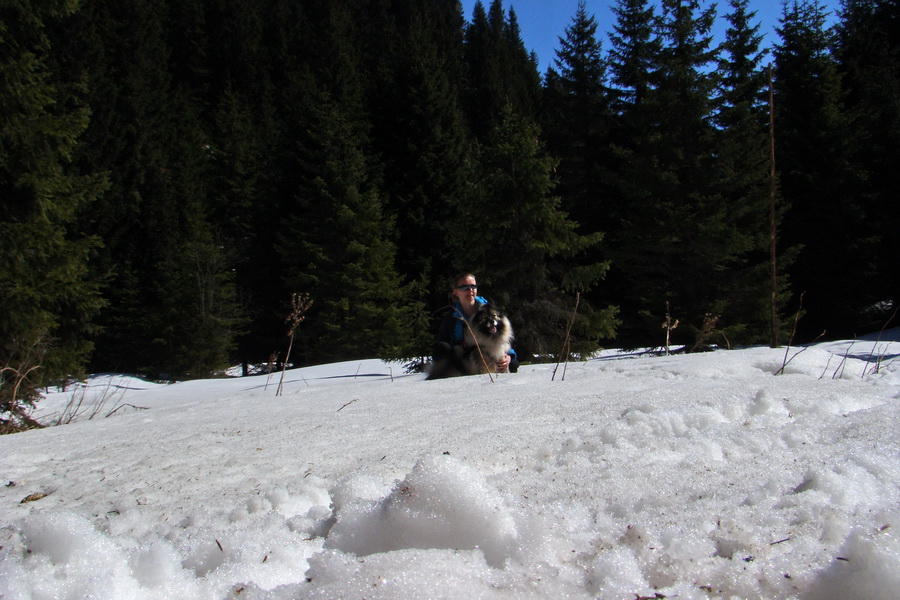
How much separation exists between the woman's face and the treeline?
4794 mm

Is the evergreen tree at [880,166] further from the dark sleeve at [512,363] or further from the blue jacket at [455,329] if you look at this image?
the blue jacket at [455,329]

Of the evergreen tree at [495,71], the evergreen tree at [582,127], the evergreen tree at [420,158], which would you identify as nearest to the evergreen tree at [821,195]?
the evergreen tree at [582,127]

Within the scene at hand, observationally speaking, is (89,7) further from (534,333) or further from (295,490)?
(295,490)

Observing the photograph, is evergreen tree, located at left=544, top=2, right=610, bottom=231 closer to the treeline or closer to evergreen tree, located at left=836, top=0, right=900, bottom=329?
the treeline

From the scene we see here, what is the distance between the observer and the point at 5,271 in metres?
6.59

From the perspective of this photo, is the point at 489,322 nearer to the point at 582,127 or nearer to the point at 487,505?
the point at 487,505

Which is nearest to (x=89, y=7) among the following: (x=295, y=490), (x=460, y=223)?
(x=460, y=223)

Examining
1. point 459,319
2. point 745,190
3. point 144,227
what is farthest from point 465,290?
point 144,227

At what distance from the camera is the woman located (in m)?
5.07

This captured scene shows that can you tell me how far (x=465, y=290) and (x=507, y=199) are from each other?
18.3 ft

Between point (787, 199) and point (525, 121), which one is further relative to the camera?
point (787, 199)

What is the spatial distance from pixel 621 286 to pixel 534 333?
988 centimetres

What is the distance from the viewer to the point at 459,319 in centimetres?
514

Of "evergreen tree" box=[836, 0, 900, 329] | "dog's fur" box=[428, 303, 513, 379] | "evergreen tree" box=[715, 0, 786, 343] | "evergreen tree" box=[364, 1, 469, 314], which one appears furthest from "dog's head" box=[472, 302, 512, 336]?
"evergreen tree" box=[836, 0, 900, 329]
